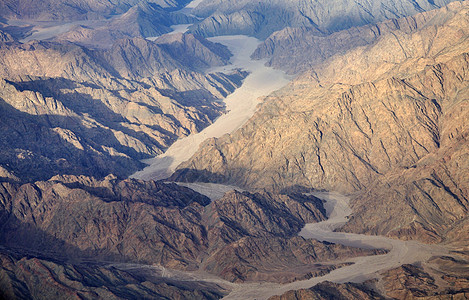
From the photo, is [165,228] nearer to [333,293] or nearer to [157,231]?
[157,231]

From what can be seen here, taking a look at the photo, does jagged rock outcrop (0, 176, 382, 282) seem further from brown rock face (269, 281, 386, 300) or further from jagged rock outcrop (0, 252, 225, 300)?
jagged rock outcrop (0, 252, 225, 300)

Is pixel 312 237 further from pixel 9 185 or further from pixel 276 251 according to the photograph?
pixel 9 185

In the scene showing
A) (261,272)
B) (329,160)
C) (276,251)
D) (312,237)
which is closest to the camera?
(261,272)

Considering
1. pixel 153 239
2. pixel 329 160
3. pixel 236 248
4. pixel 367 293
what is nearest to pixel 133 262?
pixel 153 239

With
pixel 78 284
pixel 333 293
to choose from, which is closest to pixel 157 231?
pixel 78 284

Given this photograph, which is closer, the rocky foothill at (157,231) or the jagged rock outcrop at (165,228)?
the rocky foothill at (157,231)

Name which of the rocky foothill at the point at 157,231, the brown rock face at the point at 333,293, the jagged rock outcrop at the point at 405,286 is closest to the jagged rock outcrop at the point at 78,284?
the rocky foothill at the point at 157,231

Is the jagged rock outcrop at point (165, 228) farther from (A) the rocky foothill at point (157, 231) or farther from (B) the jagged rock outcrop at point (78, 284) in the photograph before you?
(B) the jagged rock outcrop at point (78, 284)

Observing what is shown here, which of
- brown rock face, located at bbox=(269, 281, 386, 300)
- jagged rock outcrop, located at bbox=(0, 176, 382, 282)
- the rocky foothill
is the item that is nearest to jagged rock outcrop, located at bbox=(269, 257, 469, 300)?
brown rock face, located at bbox=(269, 281, 386, 300)
